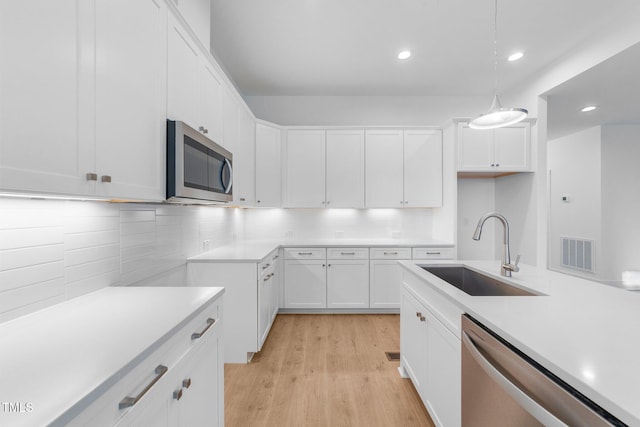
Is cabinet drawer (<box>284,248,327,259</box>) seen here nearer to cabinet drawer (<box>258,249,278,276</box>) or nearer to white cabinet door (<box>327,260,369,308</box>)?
white cabinet door (<box>327,260,369,308</box>)

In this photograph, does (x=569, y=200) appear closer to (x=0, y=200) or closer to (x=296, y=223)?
(x=296, y=223)

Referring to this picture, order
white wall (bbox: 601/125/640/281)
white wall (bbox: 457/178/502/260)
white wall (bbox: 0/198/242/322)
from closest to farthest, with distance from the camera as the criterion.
Result: white wall (bbox: 0/198/242/322) < white wall (bbox: 457/178/502/260) < white wall (bbox: 601/125/640/281)

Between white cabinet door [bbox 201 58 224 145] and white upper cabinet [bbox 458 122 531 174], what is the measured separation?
2834 mm

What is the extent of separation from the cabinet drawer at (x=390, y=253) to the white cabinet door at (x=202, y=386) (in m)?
2.35

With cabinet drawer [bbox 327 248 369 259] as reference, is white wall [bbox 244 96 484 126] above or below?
above

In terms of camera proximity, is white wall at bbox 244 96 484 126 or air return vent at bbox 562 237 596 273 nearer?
white wall at bbox 244 96 484 126

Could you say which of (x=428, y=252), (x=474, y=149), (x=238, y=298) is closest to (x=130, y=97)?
(x=238, y=298)

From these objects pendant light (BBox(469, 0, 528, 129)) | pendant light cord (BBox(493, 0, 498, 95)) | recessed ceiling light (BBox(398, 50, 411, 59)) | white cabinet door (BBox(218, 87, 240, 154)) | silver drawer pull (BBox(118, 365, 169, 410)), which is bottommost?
silver drawer pull (BBox(118, 365, 169, 410))

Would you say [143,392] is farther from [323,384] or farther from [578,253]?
[578,253]

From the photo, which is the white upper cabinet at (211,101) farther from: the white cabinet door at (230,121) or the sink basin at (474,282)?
the sink basin at (474,282)

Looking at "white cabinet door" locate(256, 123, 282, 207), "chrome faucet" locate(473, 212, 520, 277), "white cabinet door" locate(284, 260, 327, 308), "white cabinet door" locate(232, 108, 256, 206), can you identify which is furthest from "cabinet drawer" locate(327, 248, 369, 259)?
"chrome faucet" locate(473, 212, 520, 277)

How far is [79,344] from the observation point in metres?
0.81

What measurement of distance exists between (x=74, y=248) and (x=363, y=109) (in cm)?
369

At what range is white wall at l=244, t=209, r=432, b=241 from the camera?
3885 millimetres
